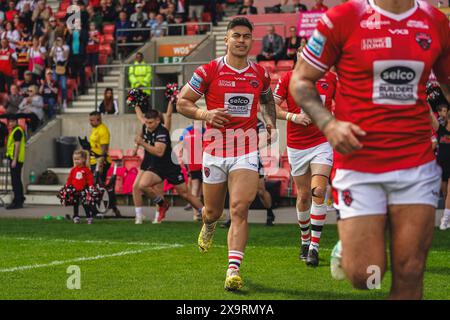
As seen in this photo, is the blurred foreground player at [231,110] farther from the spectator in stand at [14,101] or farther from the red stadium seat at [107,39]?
the red stadium seat at [107,39]

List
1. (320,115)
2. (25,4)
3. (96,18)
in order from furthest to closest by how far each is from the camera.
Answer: (25,4) → (96,18) → (320,115)

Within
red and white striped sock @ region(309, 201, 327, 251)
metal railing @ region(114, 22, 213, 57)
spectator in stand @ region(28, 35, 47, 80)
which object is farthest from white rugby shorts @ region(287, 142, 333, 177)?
spectator in stand @ region(28, 35, 47, 80)

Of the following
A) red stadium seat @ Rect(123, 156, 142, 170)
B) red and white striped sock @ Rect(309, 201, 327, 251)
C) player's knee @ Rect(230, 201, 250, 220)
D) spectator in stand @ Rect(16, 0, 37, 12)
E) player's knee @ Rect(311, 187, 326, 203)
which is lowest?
red stadium seat @ Rect(123, 156, 142, 170)

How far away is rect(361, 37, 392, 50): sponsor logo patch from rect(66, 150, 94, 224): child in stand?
12274 millimetres

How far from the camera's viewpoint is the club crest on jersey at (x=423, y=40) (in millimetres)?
5695

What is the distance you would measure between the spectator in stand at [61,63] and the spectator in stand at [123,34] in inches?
94.4

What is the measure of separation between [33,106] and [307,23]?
8563 mm

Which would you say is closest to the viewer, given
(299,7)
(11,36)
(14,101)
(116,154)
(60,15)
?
(116,154)

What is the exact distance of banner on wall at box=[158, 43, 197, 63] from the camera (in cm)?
2800

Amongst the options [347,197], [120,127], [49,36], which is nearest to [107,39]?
[49,36]

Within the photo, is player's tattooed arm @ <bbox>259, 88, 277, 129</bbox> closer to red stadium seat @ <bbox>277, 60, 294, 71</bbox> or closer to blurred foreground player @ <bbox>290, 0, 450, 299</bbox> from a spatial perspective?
blurred foreground player @ <bbox>290, 0, 450, 299</bbox>

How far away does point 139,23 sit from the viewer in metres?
29.9

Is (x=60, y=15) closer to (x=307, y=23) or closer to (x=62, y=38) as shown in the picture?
(x=62, y=38)
